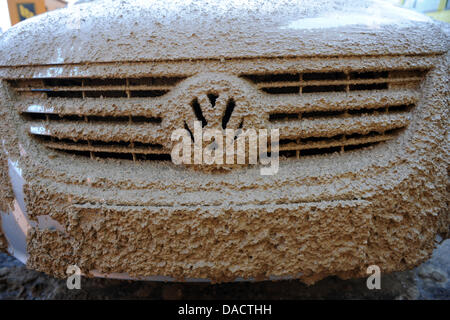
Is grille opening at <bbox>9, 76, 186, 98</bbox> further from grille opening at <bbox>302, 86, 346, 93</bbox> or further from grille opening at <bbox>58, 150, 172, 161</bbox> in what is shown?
grille opening at <bbox>302, 86, 346, 93</bbox>

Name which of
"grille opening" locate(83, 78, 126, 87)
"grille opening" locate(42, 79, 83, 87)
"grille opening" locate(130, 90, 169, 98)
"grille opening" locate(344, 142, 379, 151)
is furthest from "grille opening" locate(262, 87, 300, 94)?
"grille opening" locate(42, 79, 83, 87)

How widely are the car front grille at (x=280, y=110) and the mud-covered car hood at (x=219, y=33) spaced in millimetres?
98

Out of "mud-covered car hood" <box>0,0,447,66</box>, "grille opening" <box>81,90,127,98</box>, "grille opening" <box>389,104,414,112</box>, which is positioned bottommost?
"grille opening" <box>389,104,414,112</box>

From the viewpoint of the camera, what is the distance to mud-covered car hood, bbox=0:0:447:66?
3.81ft

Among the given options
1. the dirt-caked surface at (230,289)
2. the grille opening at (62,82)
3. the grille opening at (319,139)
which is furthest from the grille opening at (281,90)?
the dirt-caked surface at (230,289)

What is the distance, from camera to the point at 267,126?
3.75 ft

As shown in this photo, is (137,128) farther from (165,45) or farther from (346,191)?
(346,191)

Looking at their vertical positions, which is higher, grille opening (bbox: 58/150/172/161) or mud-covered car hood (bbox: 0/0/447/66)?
mud-covered car hood (bbox: 0/0/447/66)

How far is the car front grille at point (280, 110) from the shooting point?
117cm

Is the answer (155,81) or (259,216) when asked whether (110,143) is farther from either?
(259,216)

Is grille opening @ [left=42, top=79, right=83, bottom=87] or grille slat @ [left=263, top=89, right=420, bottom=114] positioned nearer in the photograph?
grille slat @ [left=263, top=89, right=420, bottom=114]

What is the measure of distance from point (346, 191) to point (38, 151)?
1.30m

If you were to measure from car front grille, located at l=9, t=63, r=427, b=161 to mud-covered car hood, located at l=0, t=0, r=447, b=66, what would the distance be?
0.10 m

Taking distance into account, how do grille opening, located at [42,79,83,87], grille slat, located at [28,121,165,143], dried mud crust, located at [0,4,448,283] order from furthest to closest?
grille opening, located at [42,79,83,87] → grille slat, located at [28,121,165,143] → dried mud crust, located at [0,4,448,283]
